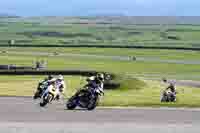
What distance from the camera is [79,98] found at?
2356cm

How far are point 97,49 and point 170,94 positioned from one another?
106 m

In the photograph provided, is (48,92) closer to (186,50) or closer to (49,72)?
(49,72)

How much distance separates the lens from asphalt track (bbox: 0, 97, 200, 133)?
16.6m

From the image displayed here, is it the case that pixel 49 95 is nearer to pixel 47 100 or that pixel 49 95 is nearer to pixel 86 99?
pixel 47 100

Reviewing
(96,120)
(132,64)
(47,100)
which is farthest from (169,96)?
(132,64)

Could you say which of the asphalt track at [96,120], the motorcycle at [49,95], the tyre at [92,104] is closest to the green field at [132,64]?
the motorcycle at [49,95]

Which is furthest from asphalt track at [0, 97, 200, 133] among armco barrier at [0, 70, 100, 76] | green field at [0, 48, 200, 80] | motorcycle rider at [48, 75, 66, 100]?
green field at [0, 48, 200, 80]

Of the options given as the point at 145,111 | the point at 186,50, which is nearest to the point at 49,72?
the point at 145,111

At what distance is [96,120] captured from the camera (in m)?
18.9

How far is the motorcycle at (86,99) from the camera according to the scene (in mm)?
23062

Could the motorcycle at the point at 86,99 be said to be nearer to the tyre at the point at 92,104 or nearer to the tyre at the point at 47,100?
the tyre at the point at 92,104

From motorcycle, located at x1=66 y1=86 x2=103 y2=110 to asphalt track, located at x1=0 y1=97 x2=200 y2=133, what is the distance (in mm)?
345

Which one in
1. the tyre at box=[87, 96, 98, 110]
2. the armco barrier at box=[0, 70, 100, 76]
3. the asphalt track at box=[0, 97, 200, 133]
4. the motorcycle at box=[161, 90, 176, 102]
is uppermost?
the armco barrier at box=[0, 70, 100, 76]

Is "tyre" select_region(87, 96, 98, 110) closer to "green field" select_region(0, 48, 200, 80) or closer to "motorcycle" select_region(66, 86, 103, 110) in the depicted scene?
"motorcycle" select_region(66, 86, 103, 110)
